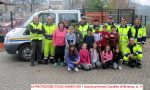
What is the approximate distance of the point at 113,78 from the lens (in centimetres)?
982

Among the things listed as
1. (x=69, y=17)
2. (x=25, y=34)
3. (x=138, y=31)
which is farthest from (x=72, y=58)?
(x=138, y=31)

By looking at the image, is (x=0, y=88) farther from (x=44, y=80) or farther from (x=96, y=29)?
(x=96, y=29)

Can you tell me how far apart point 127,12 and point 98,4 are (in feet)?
33.2

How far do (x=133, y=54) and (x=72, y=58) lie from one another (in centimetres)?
227

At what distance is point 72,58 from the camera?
36.0ft

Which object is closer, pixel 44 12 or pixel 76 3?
pixel 44 12

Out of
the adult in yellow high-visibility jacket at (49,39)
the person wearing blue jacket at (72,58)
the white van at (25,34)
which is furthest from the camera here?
the white van at (25,34)

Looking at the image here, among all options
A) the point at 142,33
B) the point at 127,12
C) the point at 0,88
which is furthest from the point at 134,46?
the point at 127,12

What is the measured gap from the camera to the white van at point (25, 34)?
12117 mm

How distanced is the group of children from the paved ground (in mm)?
350

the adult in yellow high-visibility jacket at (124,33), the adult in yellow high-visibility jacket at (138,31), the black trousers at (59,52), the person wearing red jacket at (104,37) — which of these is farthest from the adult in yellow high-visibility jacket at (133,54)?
the black trousers at (59,52)

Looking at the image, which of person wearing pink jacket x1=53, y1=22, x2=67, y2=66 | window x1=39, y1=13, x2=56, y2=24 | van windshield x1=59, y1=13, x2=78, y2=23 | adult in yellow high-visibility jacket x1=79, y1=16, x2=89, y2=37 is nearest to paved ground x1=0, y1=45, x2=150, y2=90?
person wearing pink jacket x1=53, y1=22, x2=67, y2=66

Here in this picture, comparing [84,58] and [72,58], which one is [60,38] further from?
[84,58]

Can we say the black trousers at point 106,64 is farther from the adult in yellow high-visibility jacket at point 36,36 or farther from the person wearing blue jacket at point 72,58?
the adult in yellow high-visibility jacket at point 36,36
